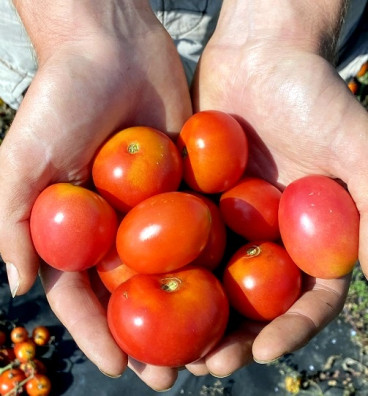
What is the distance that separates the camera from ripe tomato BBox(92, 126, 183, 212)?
6.26ft

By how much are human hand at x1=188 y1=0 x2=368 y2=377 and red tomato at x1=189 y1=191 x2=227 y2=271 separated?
26 centimetres

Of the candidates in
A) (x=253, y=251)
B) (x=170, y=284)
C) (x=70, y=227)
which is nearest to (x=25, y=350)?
(x=70, y=227)

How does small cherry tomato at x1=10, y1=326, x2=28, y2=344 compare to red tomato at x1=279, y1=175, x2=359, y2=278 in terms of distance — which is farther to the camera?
small cherry tomato at x1=10, y1=326, x2=28, y2=344

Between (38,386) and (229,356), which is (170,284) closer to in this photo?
(229,356)

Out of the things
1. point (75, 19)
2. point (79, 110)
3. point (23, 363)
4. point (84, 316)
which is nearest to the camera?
point (84, 316)

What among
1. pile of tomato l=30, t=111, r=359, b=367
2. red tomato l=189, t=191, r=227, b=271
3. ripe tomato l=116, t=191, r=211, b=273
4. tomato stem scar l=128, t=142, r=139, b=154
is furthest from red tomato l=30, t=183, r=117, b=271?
red tomato l=189, t=191, r=227, b=271

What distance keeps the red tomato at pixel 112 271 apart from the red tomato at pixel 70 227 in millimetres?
51

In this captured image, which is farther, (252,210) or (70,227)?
(252,210)

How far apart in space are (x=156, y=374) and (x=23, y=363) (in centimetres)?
144

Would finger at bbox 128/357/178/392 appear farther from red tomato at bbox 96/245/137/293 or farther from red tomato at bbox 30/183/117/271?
red tomato at bbox 30/183/117/271

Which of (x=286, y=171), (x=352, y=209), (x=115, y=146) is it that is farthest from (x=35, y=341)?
(x=352, y=209)

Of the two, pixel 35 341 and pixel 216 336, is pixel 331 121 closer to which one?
pixel 216 336

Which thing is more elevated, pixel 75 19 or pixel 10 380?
pixel 75 19

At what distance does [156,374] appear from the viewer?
1.84 m
